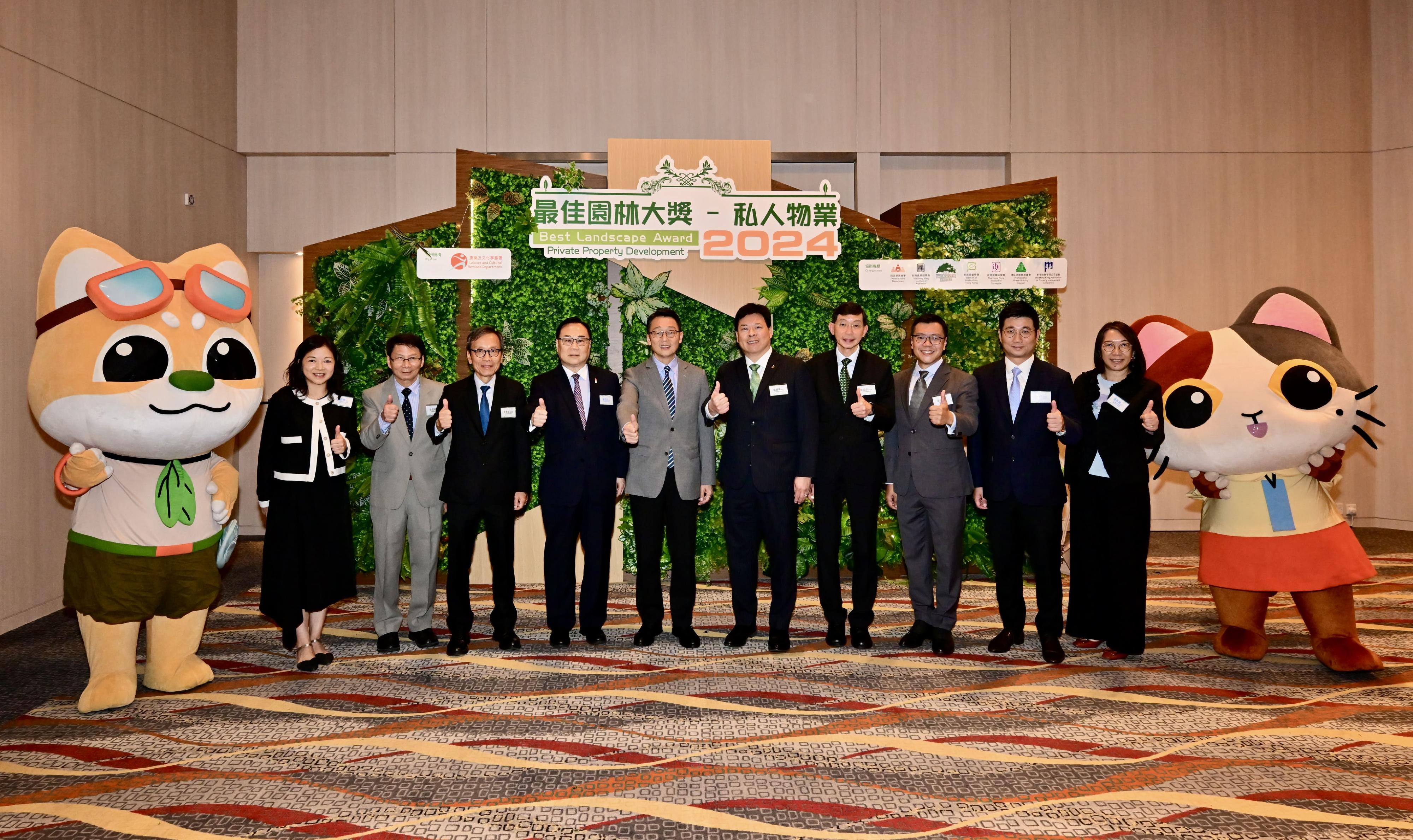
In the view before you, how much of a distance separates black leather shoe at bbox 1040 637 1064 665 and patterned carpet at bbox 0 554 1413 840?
0.07m

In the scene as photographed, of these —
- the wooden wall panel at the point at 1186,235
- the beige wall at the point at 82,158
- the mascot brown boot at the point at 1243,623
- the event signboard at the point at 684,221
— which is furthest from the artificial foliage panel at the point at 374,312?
the wooden wall panel at the point at 1186,235

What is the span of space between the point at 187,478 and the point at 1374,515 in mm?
10271

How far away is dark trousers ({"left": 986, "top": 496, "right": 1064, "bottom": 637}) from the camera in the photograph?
4516 mm

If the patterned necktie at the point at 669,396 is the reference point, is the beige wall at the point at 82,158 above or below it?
above

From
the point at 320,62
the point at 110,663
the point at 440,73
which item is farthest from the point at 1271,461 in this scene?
the point at 320,62

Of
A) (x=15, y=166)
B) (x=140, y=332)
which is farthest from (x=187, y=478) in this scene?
(x=15, y=166)

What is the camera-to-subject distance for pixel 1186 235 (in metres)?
9.12

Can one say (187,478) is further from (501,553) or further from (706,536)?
(706,536)

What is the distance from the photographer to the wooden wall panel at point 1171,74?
9.04 m

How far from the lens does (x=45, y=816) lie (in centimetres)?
284

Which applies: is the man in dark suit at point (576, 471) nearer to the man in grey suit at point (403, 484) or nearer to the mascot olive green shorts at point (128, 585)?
the man in grey suit at point (403, 484)

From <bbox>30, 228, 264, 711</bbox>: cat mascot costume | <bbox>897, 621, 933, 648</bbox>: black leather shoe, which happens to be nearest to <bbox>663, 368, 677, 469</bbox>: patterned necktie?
<bbox>897, 621, 933, 648</bbox>: black leather shoe

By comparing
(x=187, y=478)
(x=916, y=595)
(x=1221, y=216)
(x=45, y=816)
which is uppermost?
(x=1221, y=216)

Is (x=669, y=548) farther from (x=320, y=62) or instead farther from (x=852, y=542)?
(x=320, y=62)
